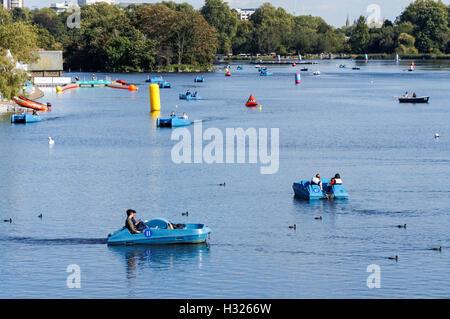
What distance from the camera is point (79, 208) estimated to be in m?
58.9

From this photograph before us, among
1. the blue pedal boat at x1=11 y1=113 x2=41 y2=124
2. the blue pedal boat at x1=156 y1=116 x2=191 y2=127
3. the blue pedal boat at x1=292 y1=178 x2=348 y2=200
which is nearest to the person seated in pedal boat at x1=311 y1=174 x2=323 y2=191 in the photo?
the blue pedal boat at x1=292 y1=178 x2=348 y2=200

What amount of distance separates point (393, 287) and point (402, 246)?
7.93 metres

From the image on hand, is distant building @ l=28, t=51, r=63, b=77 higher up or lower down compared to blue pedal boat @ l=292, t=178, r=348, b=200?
higher up

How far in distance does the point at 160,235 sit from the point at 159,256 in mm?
1664

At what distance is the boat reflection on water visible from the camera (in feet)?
147

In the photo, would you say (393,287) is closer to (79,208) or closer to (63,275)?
(63,275)

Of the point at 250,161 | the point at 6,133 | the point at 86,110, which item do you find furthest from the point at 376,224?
the point at 86,110

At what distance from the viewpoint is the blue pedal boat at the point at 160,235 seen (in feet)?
157

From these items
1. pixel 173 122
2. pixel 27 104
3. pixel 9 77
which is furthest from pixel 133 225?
pixel 27 104

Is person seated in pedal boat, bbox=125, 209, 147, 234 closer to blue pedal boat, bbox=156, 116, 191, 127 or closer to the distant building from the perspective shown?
blue pedal boat, bbox=156, 116, 191, 127

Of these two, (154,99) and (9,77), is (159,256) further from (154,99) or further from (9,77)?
(154,99)

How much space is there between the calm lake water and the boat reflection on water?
11 cm

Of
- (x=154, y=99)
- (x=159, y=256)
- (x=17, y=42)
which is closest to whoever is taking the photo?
(x=159, y=256)

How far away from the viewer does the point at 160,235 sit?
157 feet
